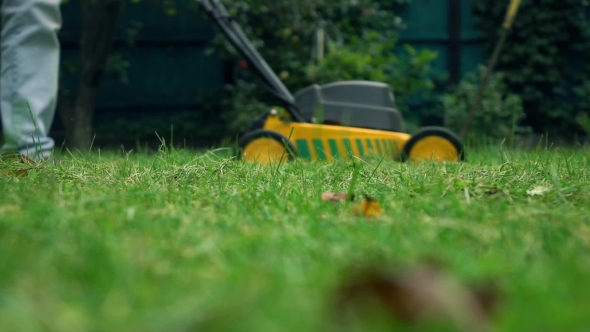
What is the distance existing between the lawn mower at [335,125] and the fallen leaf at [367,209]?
1.73 m

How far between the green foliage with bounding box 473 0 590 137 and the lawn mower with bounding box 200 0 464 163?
384cm

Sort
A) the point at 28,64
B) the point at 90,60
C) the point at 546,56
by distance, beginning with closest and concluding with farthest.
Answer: the point at 28,64
the point at 90,60
the point at 546,56

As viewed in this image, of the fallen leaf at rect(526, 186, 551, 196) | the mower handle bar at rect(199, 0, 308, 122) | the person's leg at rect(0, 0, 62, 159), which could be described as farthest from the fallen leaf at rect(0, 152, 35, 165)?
the mower handle bar at rect(199, 0, 308, 122)

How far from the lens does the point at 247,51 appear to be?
3.56 metres

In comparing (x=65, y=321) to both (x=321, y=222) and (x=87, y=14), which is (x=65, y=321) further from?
(x=87, y=14)

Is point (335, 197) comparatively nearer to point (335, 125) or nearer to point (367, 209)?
point (367, 209)

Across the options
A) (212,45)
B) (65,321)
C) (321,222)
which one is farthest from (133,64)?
(65,321)

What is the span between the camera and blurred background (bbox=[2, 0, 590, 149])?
631 centimetres

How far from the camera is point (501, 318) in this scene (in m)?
0.71

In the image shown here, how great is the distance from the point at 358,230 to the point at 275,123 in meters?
2.35

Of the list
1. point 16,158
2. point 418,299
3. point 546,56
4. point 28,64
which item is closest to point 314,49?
point 546,56

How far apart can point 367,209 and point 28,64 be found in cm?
204

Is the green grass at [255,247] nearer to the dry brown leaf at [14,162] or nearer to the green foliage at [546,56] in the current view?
the dry brown leaf at [14,162]

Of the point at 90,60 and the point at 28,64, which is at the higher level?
the point at 28,64
